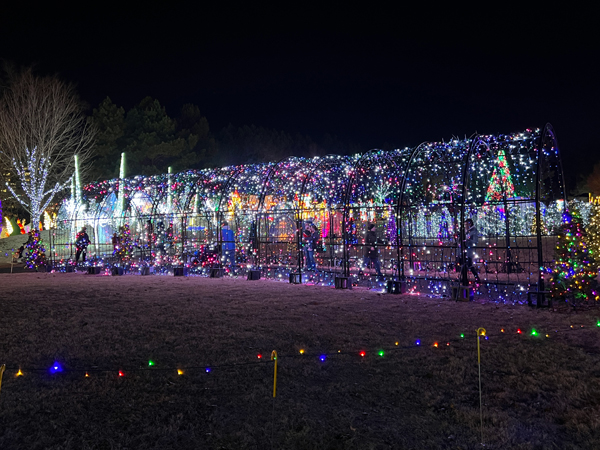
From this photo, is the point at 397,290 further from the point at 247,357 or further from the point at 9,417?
the point at 9,417

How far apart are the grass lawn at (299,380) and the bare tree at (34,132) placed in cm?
2350

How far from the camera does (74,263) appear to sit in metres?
18.9

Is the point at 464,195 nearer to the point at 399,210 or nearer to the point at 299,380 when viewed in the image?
the point at 399,210

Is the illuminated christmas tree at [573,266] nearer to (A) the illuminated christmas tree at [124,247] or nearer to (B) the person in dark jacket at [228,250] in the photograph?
(B) the person in dark jacket at [228,250]

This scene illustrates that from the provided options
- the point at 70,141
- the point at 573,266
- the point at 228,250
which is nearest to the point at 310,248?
the point at 228,250

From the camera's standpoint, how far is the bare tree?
92.8 ft

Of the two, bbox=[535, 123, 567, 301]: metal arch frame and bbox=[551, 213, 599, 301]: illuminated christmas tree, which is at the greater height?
bbox=[535, 123, 567, 301]: metal arch frame

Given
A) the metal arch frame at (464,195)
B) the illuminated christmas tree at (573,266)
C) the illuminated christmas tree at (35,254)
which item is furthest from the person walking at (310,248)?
the illuminated christmas tree at (35,254)

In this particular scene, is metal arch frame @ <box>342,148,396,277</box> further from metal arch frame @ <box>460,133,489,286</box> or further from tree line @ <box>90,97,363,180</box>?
tree line @ <box>90,97,363,180</box>

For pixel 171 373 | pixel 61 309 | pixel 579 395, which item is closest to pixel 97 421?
pixel 171 373

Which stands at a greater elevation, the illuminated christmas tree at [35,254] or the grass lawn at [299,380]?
the illuminated christmas tree at [35,254]

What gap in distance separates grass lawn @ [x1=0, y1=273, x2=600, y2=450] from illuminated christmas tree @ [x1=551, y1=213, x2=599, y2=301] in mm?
873

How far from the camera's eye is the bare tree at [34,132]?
2828cm

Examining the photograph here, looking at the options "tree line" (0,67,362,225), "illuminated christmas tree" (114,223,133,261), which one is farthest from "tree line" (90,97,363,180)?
"illuminated christmas tree" (114,223,133,261)
